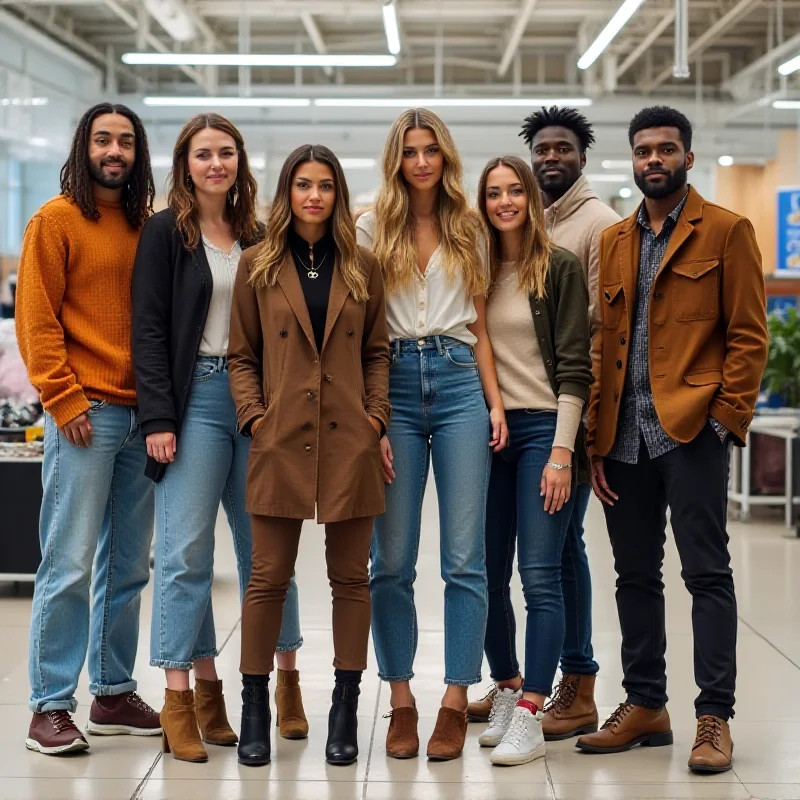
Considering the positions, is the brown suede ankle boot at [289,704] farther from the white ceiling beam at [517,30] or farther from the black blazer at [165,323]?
the white ceiling beam at [517,30]

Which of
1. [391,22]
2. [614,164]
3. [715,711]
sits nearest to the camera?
[715,711]

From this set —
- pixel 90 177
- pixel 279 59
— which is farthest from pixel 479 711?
pixel 279 59

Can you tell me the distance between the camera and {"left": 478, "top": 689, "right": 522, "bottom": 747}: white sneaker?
2883 millimetres

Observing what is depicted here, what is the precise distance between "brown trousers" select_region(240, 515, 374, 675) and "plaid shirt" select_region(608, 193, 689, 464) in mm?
664

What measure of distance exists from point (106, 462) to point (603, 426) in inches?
48.6

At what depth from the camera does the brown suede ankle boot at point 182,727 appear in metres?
2.73

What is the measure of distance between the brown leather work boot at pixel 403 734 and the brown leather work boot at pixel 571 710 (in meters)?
0.38

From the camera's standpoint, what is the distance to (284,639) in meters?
2.92

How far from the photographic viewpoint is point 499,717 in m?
2.96

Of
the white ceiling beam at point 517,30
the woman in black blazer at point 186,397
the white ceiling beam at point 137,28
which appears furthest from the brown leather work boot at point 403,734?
the white ceiling beam at point 137,28

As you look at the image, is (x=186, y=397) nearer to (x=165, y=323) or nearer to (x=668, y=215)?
(x=165, y=323)

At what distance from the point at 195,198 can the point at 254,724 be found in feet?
4.23

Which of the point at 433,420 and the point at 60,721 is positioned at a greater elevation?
the point at 433,420

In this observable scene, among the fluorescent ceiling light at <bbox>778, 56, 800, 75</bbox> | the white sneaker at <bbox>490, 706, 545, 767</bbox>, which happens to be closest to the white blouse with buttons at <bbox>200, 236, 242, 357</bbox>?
the white sneaker at <bbox>490, 706, 545, 767</bbox>
